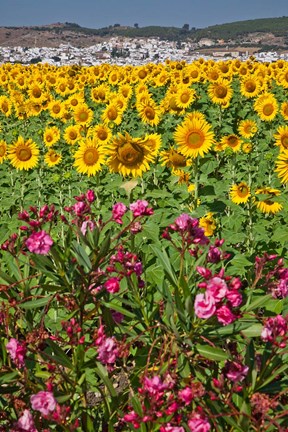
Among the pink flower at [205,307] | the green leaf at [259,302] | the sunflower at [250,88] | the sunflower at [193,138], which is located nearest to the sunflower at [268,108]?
the sunflower at [250,88]

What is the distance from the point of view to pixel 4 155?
691 cm

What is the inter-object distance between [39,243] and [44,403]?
0.65 metres

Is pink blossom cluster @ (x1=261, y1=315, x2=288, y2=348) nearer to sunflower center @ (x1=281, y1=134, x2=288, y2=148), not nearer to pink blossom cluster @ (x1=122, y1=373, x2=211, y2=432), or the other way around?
pink blossom cluster @ (x1=122, y1=373, x2=211, y2=432)

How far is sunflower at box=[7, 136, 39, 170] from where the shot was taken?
6.83m

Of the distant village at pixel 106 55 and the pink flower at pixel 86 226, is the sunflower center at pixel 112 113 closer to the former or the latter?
the pink flower at pixel 86 226

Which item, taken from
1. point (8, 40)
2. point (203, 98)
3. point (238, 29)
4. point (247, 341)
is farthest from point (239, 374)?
point (238, 29)

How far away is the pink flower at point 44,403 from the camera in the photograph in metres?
1.78

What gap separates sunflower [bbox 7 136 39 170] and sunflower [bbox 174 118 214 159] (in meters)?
2.40

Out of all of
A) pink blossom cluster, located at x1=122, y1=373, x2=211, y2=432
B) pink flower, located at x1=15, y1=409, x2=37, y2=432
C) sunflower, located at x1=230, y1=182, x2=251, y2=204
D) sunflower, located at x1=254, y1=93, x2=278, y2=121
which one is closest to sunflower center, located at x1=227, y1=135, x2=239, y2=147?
sunflower, located at x1=230, y1=182, x2=251, y2=204

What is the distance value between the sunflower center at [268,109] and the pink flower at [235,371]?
25.8ft

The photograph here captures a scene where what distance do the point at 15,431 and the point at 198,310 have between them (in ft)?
2.70

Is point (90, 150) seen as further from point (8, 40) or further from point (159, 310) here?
point (8, 40)

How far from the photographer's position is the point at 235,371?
191 cm

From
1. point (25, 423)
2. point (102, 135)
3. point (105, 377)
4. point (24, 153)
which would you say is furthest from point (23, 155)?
point (25, 423)
